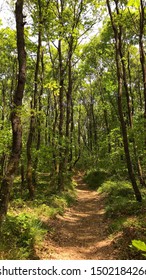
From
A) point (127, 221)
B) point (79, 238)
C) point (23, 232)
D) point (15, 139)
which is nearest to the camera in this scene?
point (15, 139)

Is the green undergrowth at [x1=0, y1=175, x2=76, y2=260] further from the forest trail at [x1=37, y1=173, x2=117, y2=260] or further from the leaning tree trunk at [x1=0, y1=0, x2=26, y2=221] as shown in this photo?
the leaning tree trunk at [x1=0, y1=0, x2=26, y2=221]

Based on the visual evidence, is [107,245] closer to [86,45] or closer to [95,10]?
[95,10]

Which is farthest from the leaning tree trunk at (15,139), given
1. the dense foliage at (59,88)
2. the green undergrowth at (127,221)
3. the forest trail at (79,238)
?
the green undergrowth at (127,221)

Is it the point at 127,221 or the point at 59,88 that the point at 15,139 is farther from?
the point at 127,221

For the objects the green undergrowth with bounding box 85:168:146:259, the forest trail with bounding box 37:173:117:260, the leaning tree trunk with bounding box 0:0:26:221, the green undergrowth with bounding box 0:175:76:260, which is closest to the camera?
the green undergrowth with bounding box 0:175:76:260

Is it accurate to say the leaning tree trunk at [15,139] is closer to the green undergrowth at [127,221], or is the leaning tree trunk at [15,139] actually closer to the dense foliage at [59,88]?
the dense foliage at [59,88]

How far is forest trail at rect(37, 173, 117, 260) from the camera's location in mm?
8797

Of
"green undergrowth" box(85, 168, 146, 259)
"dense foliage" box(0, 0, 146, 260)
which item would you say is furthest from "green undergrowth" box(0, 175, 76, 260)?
"green undergrowth" box(85, 168, 146, 259)

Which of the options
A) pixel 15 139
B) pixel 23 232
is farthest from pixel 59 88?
pixel 23 232

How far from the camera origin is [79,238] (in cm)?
1093

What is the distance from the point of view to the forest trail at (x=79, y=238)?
28.9ft

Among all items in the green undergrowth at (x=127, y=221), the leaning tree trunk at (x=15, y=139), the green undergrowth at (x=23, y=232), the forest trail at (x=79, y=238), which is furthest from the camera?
the forest trail at (x=79, y=238)

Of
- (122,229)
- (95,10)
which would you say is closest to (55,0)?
(95,10)

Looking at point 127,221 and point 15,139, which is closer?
point 15,139
